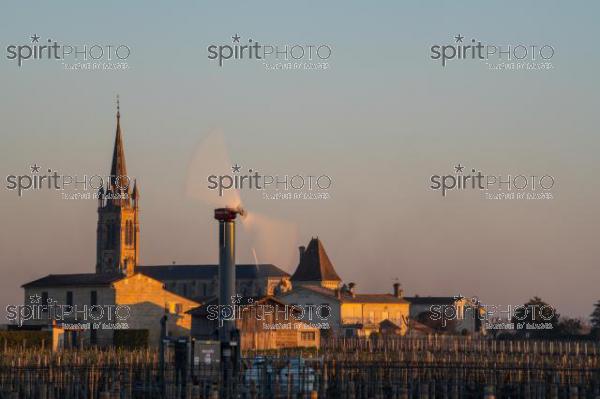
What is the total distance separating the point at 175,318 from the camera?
86.8 meters

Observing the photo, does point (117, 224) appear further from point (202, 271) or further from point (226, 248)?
point (226, 248)

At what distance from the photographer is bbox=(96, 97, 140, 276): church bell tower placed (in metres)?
152

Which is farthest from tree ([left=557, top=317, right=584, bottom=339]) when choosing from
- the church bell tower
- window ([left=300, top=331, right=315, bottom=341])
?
the church bell tower

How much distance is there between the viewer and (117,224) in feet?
511

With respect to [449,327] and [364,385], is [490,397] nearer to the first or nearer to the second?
[364,385]

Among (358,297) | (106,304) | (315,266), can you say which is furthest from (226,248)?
(315,266)

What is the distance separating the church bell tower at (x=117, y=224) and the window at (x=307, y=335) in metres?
74.7

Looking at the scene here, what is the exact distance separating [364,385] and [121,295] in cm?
4354

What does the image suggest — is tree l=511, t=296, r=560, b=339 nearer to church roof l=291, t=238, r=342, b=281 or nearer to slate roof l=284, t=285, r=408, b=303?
slate roof l=284, t=285, r=408, b=303

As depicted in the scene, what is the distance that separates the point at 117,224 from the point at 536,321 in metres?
68.0

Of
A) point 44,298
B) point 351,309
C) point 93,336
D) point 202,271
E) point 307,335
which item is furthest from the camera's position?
point 202,271

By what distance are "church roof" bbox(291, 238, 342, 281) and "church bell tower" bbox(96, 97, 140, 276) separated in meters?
28.3

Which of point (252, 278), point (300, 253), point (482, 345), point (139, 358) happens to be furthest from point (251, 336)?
point (252, 278)

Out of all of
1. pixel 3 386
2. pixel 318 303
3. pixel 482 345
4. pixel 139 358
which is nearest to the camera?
pixel 3 386
